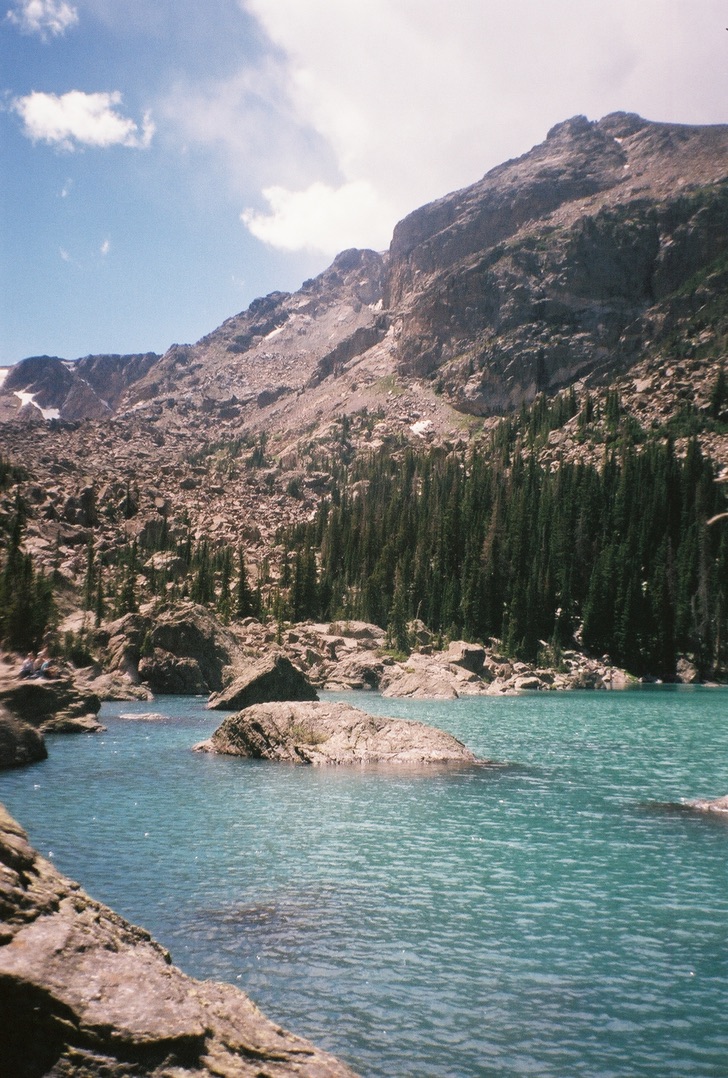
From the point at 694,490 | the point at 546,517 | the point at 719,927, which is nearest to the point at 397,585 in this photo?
the point at 546,517

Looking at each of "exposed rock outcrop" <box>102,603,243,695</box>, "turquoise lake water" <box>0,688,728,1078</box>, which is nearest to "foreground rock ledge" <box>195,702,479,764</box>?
"turquoise lake water" <box>0,688,728,1078</box>

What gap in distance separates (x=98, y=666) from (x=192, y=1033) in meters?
65.4

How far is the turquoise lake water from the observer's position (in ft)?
30.2

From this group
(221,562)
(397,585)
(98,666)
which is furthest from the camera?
(221,562)

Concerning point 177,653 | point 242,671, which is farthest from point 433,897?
point 177,653

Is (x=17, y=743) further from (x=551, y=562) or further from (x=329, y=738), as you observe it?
(x=551, y=562)

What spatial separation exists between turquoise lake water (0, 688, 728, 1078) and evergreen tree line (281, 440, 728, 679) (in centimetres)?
7184

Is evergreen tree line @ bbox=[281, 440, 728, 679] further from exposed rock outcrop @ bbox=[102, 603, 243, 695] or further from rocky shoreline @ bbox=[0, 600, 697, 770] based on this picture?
exposed rock outcrop @ bbox=[102, 603, 243, 695]

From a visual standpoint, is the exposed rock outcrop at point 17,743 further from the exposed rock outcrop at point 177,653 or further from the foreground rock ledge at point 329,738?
the exposed rock outcrop at point 177,653

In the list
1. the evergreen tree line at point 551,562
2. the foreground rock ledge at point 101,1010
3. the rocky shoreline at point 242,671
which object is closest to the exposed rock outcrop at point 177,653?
the rocky shoreline at point 242,671

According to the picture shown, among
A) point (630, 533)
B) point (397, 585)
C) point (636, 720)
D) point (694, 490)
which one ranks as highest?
point (694, 490)

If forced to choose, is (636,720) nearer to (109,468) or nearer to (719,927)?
(719,927)

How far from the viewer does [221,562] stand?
121812 mm

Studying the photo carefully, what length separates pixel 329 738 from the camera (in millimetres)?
29750
